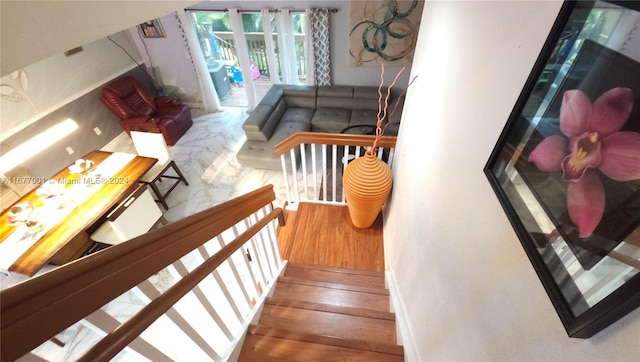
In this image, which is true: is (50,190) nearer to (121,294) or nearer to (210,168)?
(210,168)

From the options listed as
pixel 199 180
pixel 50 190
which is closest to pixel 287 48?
pixel 199 180

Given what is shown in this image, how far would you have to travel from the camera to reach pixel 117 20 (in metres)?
0.74

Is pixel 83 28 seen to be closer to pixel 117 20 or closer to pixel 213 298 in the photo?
pixel 117 20

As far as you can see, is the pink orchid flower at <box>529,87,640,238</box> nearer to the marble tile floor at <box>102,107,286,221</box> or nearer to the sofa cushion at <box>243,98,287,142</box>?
the marble tile floor at <box>102,107,286,221</box>

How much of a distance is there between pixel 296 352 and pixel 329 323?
0.31 metres

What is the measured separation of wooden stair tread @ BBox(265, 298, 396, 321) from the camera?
1557mm

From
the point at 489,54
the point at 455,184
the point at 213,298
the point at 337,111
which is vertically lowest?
the point at 213,298

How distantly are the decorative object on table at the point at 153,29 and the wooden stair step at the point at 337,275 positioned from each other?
5.12 meters

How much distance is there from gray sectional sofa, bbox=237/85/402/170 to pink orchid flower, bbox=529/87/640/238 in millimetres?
3128

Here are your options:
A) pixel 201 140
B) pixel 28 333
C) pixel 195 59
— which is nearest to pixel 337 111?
pixel 201 140

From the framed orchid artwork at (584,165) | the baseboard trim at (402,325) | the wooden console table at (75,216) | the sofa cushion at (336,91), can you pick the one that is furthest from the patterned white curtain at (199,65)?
the framed orchid artwork at (584,165)

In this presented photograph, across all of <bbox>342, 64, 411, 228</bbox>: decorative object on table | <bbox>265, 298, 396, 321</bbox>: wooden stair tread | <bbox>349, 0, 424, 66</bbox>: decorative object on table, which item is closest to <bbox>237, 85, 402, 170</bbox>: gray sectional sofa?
<bbox>349, 0, 424, 66</bbox>: decorative object on table

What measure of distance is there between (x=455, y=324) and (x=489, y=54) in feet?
2.97

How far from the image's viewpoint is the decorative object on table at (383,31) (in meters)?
3.83
